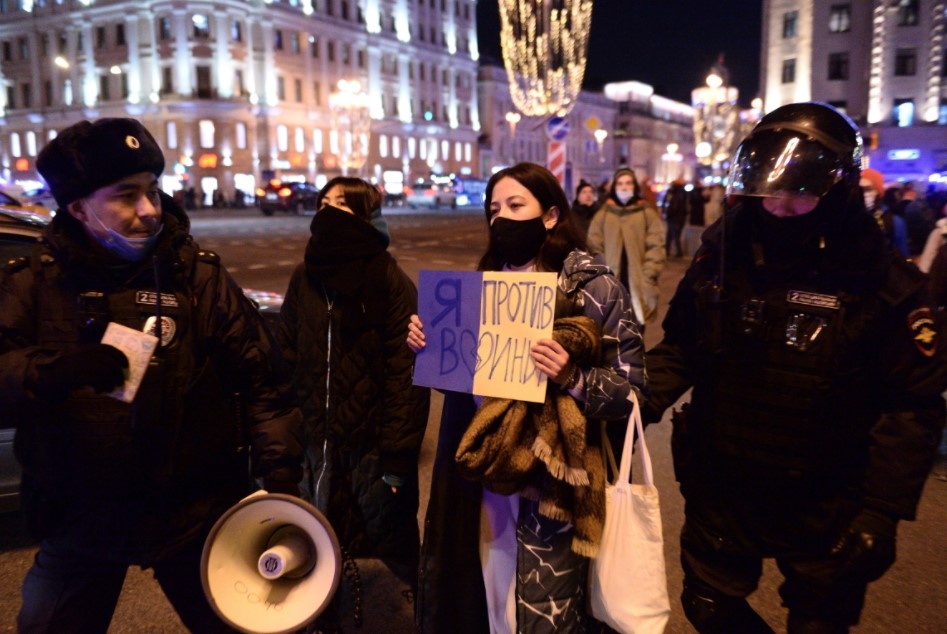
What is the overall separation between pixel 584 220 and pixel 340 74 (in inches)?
2718

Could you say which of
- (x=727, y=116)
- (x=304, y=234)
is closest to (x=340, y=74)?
(x=727, y=116)

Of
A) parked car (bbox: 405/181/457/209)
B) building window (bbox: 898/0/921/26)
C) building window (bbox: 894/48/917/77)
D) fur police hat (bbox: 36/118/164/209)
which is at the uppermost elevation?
building window (bbox: 898/0/921/26)

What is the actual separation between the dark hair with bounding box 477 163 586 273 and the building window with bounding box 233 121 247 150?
66631mm

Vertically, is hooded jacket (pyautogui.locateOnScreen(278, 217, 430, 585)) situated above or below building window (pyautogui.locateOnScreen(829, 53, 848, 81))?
below

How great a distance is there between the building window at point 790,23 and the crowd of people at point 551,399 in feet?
191

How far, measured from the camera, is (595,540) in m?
2.24

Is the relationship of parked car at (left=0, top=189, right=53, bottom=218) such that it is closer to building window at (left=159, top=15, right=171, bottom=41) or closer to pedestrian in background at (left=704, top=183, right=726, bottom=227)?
pedestrian in background at (left=704, top=183, right=726, bottom=227)

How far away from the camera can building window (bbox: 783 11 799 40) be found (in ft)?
175

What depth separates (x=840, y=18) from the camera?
52.1 metres

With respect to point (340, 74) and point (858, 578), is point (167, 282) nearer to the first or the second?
point (858, 578)

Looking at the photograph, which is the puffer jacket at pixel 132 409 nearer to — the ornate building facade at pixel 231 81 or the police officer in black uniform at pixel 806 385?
the police officer in black uniform at pixel 806 385

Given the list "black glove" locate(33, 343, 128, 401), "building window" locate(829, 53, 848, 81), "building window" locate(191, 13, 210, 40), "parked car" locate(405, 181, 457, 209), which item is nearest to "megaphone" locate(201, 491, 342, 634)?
"black glove" locate(33, 343, 128, 401)

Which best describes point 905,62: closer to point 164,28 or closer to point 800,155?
point 164,28

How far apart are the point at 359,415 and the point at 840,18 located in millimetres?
58613
